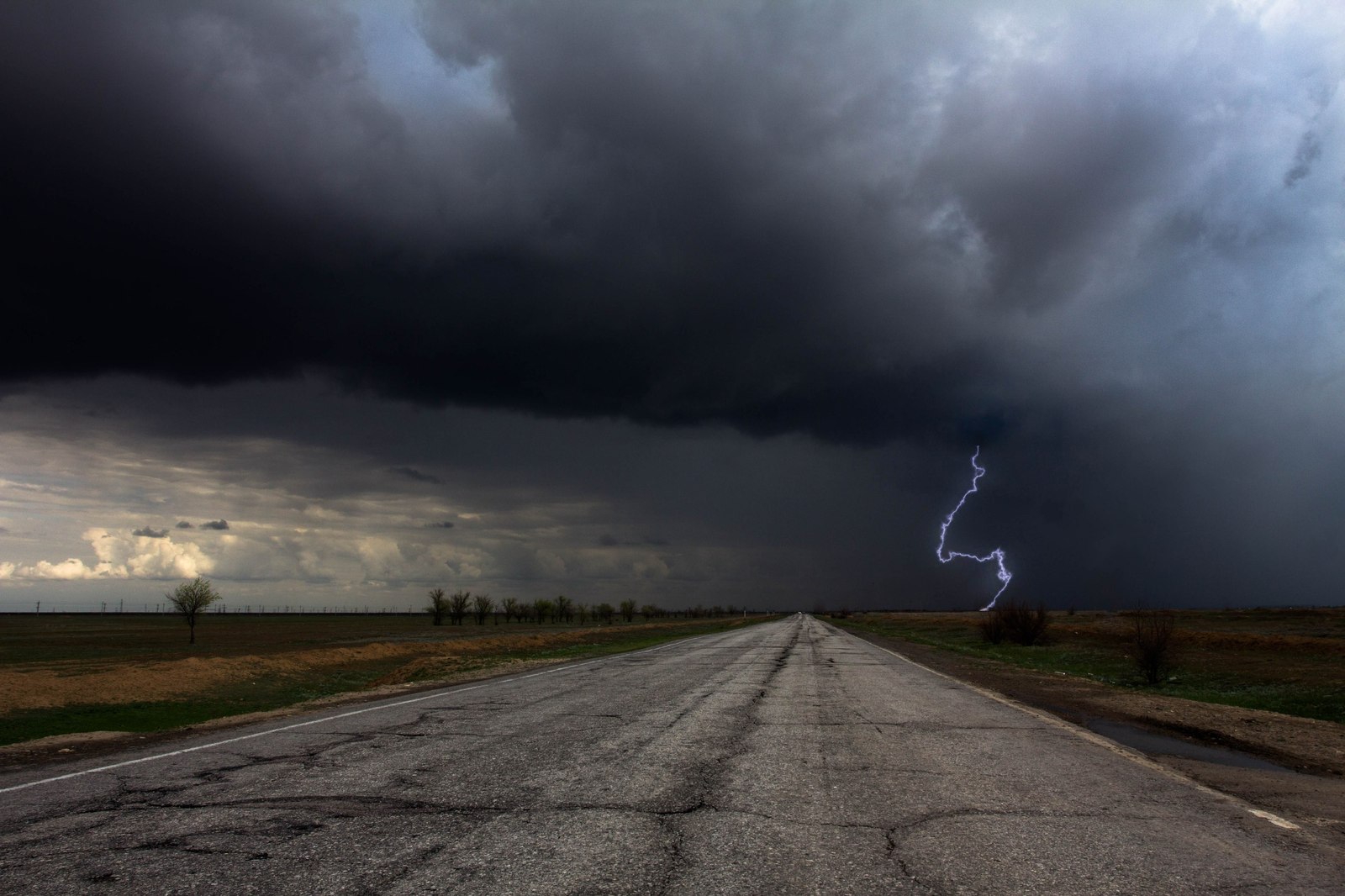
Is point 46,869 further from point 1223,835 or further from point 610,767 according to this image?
point 1223,835

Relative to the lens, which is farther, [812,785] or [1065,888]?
[812,785]

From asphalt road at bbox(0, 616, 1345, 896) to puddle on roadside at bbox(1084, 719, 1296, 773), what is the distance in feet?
3.27

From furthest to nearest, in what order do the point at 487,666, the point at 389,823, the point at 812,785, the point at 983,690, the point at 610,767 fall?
the point at 487,666
the point at 983,690
the point at 610,767
the point at 812,785
the point at 389,823

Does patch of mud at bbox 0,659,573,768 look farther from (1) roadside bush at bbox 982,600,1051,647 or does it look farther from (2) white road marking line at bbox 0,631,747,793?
(1) roadside bush at bbox 982,600,1051,647

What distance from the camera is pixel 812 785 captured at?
23.8 ft

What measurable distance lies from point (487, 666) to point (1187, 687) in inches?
867

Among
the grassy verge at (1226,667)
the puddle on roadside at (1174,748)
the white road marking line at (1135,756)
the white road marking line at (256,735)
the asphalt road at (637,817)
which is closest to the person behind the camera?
the asphalt road at (637,817)

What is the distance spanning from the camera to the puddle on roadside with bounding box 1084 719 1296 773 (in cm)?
985

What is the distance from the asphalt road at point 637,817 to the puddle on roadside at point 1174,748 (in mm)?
997

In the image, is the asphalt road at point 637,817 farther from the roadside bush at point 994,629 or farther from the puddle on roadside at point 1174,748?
the roadside bush at point 994,629

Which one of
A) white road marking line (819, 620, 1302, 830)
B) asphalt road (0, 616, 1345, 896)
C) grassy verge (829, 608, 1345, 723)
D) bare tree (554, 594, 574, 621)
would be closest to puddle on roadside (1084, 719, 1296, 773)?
white road marking line (819, 620, 1302, 830)

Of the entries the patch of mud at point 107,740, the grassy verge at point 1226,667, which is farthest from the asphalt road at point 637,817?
the grassy verge at point 1226,667

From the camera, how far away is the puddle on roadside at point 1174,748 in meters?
9.85

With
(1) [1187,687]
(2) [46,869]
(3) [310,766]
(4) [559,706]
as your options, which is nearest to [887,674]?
(1) [1187,687]
